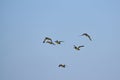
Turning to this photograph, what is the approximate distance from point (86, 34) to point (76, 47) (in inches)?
55.6

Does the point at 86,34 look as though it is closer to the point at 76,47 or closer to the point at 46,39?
the point at 76,47

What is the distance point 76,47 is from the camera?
24.8 metres

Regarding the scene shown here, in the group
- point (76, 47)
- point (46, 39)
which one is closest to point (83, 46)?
point (76, 47)

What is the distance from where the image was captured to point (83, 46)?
2603 cm

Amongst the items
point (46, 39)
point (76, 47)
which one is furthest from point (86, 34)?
point (46, 39)

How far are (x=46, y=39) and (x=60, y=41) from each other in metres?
1.36

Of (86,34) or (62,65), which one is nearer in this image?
(86,34)

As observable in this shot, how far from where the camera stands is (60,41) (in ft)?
82.3

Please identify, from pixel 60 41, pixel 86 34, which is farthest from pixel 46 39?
pixel 86 34

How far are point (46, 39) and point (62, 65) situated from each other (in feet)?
11.7

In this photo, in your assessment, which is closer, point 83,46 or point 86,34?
point 86,34

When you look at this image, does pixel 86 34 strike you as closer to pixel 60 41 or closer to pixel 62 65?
pixel 60 41

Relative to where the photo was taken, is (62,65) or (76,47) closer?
(76,47)

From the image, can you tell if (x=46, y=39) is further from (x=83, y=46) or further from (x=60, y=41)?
(x=83, y=46)
